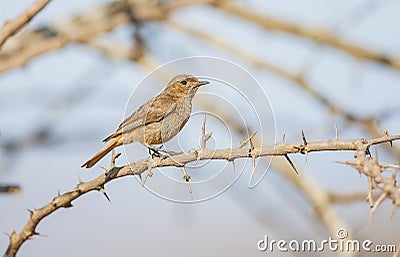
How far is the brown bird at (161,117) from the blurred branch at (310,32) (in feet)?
11.8

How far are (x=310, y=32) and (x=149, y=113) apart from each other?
13.2 feet

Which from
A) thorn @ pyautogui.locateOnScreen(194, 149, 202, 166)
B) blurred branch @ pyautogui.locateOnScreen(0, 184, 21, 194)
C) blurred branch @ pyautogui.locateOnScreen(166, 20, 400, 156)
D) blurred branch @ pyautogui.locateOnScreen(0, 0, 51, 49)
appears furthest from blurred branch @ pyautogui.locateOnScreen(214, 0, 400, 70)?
thorn @ pyautogui.locateOnScreen(194, 149, 202, 166)

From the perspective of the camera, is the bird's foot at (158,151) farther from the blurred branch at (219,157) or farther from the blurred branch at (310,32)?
the blurred branch at (310,32)

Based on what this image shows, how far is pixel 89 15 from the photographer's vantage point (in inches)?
260

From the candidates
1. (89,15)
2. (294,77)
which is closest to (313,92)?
(294,77)

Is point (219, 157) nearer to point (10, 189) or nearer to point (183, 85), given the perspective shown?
point (183, 85)

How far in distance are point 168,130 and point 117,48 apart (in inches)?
162

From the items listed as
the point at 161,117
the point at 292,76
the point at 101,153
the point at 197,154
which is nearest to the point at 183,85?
the point at 161,117

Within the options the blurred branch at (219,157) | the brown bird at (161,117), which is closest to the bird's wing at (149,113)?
the brown bird at (161,117)

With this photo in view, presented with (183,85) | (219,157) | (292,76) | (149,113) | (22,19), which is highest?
(292,76)

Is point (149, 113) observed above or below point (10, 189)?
above

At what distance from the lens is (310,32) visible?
21.0 feet

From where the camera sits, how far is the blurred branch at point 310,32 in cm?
602

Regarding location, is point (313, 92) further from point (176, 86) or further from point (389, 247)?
point (176, 86)
